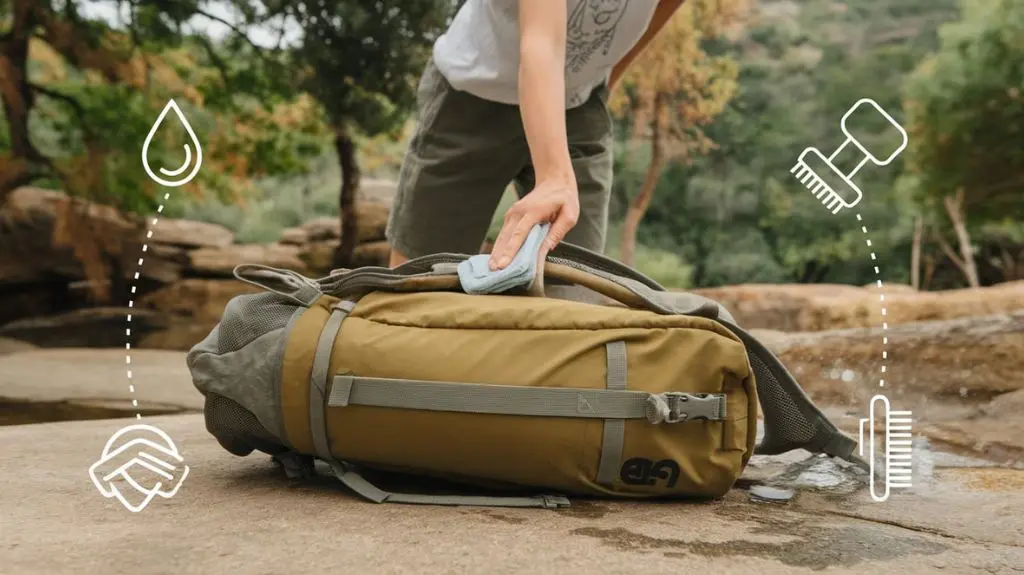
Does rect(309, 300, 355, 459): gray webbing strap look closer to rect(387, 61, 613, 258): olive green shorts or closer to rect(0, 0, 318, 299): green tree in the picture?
rect(387, 61, 613, 258): olive green shorts

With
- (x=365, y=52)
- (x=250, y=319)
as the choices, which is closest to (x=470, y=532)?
(x=250, y=319)

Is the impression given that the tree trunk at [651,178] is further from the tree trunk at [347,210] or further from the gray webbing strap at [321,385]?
the gray webbing strap at [321,385]

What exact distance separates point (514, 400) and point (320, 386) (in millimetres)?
202

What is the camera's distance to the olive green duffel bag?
902 mm

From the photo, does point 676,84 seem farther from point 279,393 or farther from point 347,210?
point 279,393

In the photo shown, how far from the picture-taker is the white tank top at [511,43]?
1236mm

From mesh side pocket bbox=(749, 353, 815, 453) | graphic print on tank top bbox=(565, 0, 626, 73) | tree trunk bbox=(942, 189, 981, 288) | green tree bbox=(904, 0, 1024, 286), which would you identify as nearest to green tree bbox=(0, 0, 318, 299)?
graphic print on tank top bbox=(565, 0, 626, 73)

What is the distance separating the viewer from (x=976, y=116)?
8.65 metres

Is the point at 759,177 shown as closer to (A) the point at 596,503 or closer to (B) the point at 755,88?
(B) the point at 755,88

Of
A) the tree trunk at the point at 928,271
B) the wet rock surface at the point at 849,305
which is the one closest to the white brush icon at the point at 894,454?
the wet rock surface at the point at 849,305

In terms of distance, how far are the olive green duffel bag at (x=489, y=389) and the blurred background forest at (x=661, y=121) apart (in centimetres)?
436

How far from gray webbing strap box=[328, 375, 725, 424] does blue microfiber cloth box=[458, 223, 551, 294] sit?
14 cm

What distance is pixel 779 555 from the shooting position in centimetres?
78

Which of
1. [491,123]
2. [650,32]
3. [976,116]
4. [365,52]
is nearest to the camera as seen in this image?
[491,123]
